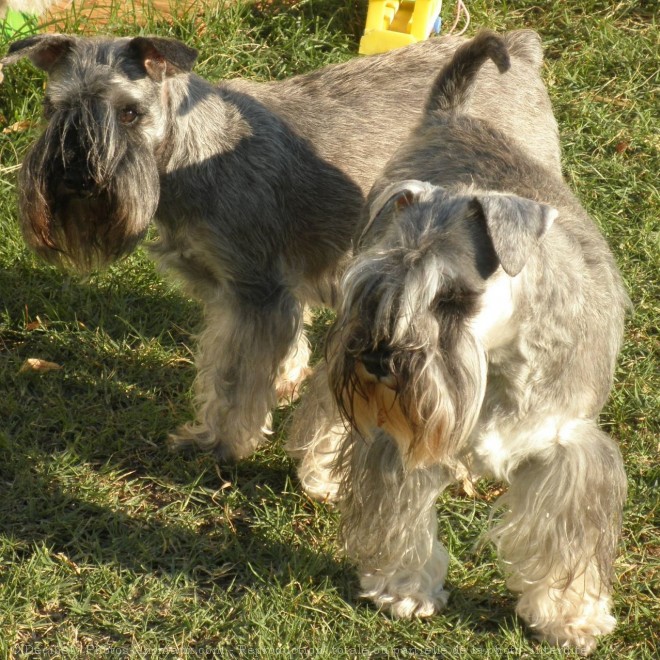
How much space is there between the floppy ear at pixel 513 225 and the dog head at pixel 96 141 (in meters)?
1.50

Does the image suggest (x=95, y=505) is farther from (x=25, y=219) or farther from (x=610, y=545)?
(x=610, y=545)

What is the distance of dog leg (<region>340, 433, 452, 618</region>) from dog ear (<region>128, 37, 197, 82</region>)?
1.60 metres

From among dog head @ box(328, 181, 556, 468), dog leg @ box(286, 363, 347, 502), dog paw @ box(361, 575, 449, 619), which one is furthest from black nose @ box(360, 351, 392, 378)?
dog paw @ box(361, 575, 449, 619)

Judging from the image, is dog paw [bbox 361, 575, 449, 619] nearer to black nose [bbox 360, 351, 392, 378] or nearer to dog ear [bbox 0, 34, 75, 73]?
black nose [bbox 360, 351, 392, 378]

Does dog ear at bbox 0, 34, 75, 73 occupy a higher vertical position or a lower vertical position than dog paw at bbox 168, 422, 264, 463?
higher

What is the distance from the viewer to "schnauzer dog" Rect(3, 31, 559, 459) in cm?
426

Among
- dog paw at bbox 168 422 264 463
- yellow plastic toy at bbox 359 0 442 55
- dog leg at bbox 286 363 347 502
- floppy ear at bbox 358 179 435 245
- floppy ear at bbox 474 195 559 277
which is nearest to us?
floppy ear at bbox 474 195 559 277

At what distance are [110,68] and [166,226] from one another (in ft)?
2.47

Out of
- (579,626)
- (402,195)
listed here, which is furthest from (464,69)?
(579,626)

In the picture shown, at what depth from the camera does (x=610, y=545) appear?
4117 millimetres

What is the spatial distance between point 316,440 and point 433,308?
63.2 inches

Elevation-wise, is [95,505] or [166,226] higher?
[166,226]

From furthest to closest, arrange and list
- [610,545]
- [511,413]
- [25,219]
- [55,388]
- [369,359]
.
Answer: [55,388] < [25,219] < [610,545] < [511,413] < [369,359]

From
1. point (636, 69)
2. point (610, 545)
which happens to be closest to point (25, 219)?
point (610, 545)
